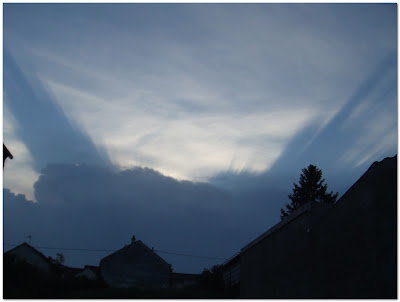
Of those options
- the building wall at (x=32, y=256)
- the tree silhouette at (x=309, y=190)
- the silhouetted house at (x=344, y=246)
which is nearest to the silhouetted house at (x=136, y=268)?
the building wall at (x=32, y=256)

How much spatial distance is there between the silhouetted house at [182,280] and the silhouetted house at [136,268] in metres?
2.03

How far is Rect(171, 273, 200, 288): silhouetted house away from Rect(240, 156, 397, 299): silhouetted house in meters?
31.2

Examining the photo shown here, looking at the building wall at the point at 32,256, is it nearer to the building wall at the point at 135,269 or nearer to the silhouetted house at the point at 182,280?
the building wall at the point at 135,269

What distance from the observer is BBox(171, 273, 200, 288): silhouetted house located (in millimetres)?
42672

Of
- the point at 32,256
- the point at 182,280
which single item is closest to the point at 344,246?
the point at 182,280

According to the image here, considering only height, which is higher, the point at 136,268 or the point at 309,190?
the point at 309,190

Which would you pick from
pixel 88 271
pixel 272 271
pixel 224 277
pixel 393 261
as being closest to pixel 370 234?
pixel 393 261

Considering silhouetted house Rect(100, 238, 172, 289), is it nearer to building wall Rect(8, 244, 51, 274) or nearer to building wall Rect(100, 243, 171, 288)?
building wall Rect(100, 243, 171, 288)

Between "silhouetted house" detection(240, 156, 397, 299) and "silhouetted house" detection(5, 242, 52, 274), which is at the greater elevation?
"silhouetted house" detection(240, 156, 397, 299)

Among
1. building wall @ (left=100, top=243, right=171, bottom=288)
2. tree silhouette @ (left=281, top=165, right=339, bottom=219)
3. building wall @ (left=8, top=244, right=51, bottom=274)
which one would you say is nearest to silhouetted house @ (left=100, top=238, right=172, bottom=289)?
building wall @ (left=100, top=243, right=171, bottom=288)

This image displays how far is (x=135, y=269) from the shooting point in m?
40.1

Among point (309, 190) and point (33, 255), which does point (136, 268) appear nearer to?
point (33, 255)

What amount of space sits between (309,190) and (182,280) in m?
20.9

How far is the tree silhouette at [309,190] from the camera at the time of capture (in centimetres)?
4596
